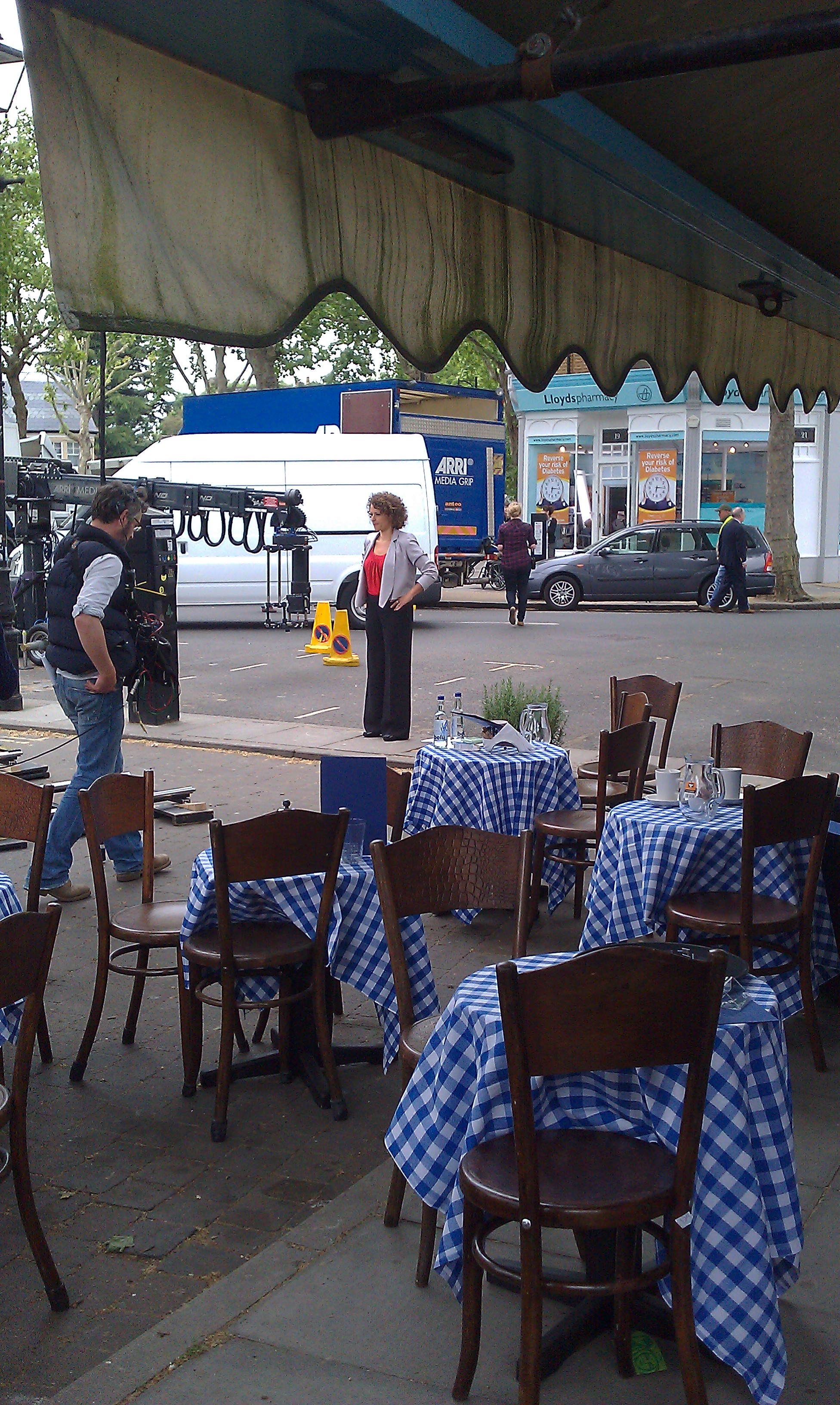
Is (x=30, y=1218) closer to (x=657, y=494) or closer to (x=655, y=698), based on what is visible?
(x=655, y=698)

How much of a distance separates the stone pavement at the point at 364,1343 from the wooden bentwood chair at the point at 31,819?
5.72 ft

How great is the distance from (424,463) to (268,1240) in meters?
17.4

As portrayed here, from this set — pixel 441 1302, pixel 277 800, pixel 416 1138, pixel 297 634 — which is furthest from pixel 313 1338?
pixel 297 634

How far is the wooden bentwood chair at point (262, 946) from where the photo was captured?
408 centimetres

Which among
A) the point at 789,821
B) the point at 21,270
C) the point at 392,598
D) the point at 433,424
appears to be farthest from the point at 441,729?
the point at 21,270

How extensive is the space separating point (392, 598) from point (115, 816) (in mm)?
5661

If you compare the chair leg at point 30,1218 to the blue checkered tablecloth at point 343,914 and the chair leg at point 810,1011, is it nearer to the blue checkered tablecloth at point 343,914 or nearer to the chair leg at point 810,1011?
the blue checkered tablecloth at point 343,914

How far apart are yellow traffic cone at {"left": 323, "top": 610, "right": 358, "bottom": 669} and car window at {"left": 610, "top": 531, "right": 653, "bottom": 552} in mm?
9451

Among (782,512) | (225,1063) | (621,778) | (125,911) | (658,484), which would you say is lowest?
(225,1063)

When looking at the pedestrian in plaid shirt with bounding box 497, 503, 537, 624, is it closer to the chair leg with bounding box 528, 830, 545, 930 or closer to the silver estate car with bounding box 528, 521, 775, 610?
the silver estate car with bounding box 528, 521, 775, 610

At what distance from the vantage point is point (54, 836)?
655cm

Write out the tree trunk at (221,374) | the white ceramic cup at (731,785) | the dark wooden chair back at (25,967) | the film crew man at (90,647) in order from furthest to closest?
1. the tree trunk at (221,374)
2. the film crew man at (90,647)
3. the white ceramic cup at (731,785)
4. the dark wooden chair back at (25,967)

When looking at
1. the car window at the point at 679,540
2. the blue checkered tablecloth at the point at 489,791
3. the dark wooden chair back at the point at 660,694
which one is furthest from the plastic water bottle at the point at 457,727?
the car window at the point at 679,540

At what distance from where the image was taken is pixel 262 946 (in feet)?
14.1
